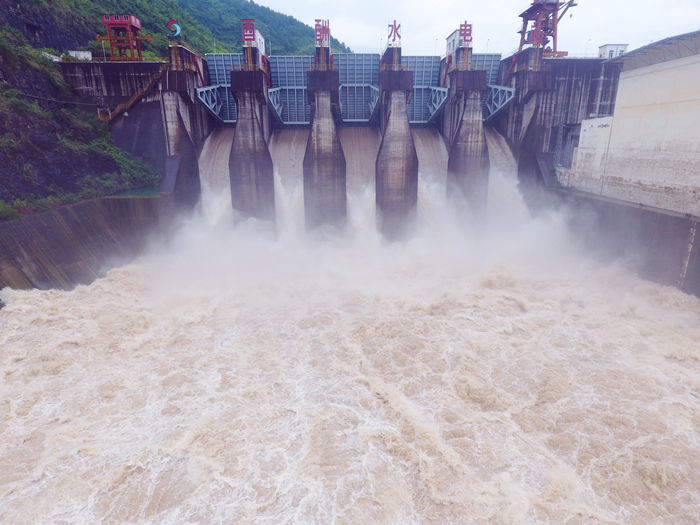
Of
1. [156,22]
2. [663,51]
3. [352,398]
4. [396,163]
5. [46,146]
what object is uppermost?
[156,22]

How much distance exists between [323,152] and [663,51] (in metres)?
13.0

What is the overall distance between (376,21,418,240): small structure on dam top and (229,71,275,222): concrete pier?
524cm

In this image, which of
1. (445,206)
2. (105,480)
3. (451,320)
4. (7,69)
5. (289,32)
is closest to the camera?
(105,480)

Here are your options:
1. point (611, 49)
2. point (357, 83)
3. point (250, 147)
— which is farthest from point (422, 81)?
point (250, 147)

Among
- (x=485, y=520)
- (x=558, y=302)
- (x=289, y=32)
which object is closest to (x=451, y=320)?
(x=558, y=302)

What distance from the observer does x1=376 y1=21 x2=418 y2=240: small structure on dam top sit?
59.3 ft

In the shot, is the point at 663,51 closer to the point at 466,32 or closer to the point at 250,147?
the point at 466,32

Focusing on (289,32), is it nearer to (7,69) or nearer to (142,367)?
(7,69)

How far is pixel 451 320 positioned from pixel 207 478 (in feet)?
26.4

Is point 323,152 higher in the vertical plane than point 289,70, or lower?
lower

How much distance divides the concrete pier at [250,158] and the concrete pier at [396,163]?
5.24 meters

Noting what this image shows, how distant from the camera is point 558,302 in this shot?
1349cm

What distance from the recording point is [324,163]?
60.6 feet

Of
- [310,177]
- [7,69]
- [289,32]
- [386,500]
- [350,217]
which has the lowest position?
[386,500]
